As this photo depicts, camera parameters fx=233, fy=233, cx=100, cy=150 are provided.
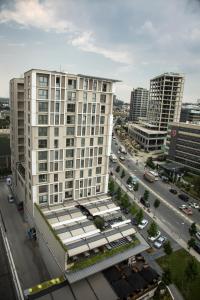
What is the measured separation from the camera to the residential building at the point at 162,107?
475 ft

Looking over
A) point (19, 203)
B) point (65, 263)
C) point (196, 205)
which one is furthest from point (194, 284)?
point (19, 203)

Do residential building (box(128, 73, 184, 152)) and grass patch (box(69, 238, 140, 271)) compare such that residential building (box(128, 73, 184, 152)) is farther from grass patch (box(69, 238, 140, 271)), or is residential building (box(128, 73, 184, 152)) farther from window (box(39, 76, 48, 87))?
grass patch (box(69, 238, 140, 271))

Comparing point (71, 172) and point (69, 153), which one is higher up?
point (69, 153)

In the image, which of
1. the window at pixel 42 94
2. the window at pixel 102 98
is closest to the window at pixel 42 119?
the window at pixel 42 94

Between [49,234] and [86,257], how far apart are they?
27.1ft

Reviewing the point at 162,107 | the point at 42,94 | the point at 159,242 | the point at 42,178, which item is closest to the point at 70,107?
the point at 42,94

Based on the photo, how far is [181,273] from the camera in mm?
45906

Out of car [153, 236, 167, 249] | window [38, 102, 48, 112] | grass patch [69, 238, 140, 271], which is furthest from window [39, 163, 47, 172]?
car [153, 236, 167, 249]

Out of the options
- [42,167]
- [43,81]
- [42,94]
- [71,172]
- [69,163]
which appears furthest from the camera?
[71,172]

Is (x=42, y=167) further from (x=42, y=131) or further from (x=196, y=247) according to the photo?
(x=196, y=247)

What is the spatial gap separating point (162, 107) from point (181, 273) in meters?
119

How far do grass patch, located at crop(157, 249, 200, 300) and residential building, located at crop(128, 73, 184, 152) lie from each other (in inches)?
3842

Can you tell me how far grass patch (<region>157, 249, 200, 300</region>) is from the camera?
4162cm

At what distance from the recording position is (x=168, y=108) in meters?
149
